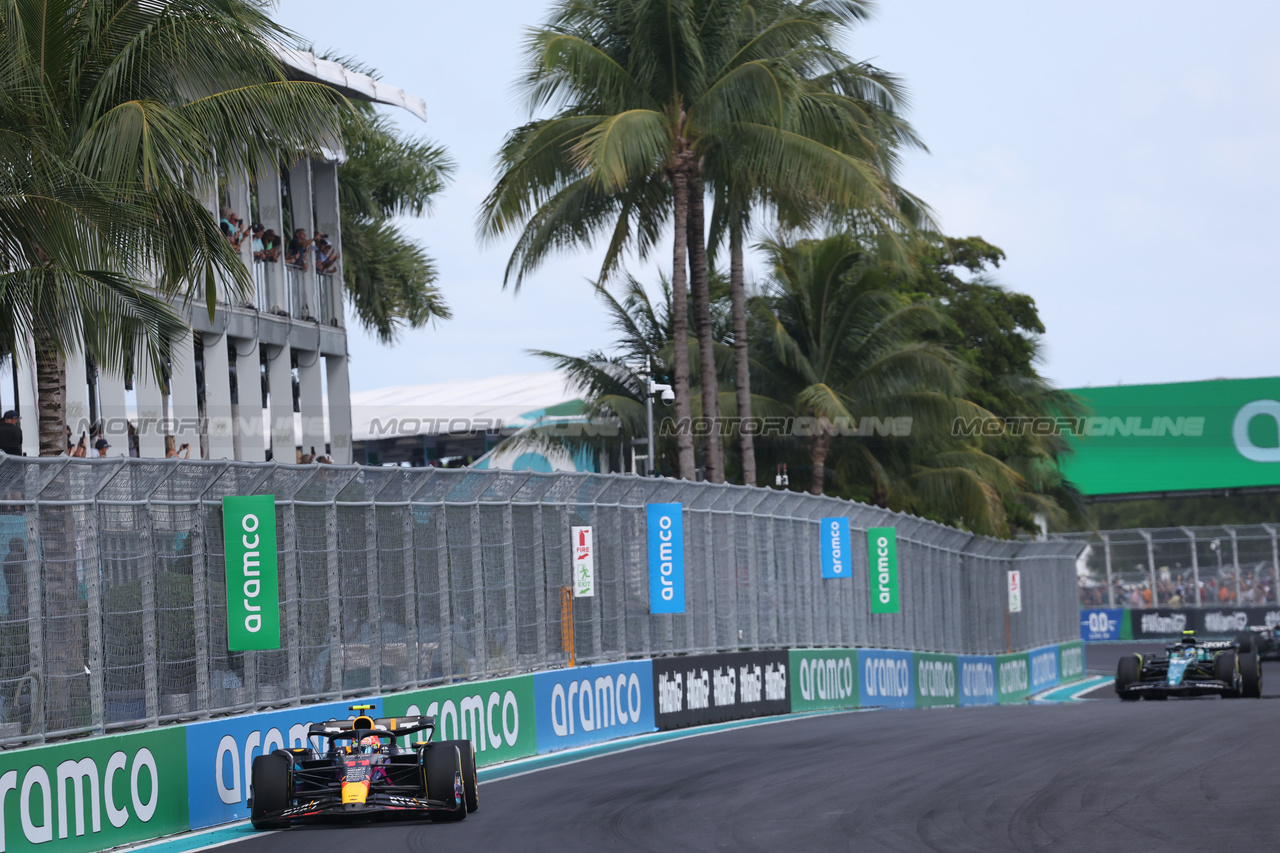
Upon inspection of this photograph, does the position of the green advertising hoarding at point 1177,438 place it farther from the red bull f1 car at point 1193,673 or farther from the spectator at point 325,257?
the spectator at point 325,257

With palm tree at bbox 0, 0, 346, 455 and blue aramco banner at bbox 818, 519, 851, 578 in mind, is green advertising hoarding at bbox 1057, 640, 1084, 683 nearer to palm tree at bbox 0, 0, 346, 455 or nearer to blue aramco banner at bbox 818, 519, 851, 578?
blue aramco banner at bbox 818, 519, 851, 578

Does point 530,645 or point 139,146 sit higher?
point 139,146

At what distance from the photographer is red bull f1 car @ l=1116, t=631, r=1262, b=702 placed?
24.2m

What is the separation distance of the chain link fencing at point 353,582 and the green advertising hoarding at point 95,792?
0.20m

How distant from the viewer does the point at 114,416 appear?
19.8 metres

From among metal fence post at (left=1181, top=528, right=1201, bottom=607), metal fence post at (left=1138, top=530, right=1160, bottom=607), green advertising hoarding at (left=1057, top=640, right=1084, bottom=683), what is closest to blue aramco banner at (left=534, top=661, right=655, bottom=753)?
green advertising hoarding at (left=1057, top=640, right=1084, bottom=683)

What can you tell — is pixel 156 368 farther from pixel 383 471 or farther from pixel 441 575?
pixel 441 575

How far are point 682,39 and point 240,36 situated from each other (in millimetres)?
10582

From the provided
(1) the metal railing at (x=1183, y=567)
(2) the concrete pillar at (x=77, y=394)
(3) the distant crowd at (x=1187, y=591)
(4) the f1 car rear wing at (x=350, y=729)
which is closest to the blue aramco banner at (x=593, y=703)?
(4) the f1 car rear wing at (x=350, y=729)

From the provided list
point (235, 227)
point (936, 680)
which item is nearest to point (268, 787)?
point (235, 227)

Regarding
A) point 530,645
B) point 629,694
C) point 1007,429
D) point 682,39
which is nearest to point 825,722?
point 629,694

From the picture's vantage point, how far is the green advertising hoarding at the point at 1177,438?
45.8 m

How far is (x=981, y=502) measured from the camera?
31.5 m

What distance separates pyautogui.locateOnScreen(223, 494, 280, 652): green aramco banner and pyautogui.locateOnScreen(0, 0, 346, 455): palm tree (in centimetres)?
163
